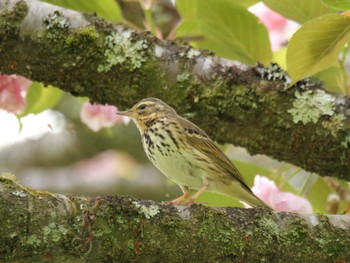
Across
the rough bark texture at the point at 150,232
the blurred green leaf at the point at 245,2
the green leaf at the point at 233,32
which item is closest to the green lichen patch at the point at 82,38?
the green leaf at the point at 233,32

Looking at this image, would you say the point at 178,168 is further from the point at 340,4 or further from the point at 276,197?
the point at 340,4

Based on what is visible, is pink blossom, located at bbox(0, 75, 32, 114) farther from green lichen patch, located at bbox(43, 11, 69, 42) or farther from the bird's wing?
the bird's wing

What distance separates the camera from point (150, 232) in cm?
201

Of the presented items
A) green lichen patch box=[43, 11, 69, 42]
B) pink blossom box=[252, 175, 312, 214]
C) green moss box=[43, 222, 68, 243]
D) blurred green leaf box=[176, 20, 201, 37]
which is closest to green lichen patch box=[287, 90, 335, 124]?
pink blossom box=[252, 175, 312, 214]

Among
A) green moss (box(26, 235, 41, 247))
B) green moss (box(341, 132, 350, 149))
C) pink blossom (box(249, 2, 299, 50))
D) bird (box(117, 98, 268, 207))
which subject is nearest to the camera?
green moss (box(26, 235, 41, 247))

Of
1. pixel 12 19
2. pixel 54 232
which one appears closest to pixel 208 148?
pixel 12 19

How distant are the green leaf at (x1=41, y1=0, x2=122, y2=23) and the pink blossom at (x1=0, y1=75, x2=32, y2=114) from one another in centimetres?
34

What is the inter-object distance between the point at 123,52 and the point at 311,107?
0.71 meters

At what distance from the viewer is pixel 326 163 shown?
9.14 feet

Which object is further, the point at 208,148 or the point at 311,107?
the point at 208,148

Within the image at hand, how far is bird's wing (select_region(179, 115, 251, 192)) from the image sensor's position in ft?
9.61

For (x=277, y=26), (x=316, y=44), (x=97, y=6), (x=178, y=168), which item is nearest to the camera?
(x=316, y=44)

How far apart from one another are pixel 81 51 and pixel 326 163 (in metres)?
0.98

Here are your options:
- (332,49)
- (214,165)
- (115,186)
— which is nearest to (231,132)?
(214,165)
